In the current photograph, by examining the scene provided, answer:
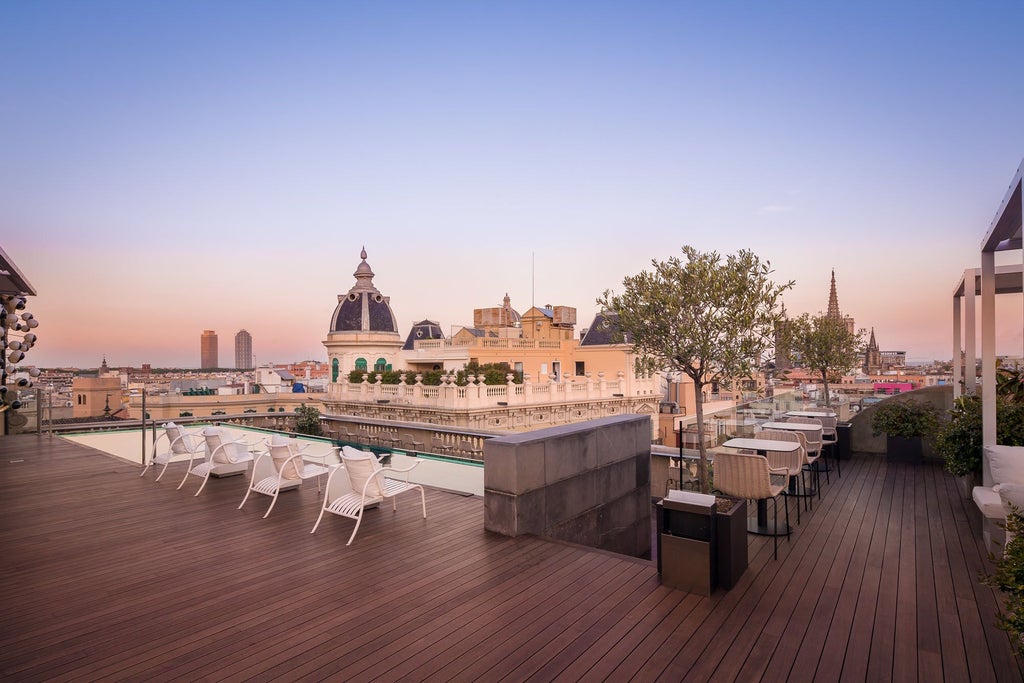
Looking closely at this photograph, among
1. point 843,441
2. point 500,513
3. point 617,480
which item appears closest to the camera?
point 500,513

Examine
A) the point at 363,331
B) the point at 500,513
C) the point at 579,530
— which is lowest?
the point at 579,530

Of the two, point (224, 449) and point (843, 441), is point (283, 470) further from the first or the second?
point (843, 441)

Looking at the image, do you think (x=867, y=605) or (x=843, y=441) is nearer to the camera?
(x=867, y=605)

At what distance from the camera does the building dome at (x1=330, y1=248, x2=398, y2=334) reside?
1448 inches

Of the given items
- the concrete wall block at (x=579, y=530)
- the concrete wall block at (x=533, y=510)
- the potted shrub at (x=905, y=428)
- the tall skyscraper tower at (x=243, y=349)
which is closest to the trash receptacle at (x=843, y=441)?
the potted shrub at (x=905, y=428)

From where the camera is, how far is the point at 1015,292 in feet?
23.3

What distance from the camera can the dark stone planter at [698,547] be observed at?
12.4ft

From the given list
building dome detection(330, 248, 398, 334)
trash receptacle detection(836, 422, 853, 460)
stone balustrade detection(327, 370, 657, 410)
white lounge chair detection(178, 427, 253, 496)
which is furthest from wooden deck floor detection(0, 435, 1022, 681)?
building dome detection(330, 248, 398, 334)

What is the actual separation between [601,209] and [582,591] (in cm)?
2588

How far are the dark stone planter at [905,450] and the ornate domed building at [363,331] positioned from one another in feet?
96.1

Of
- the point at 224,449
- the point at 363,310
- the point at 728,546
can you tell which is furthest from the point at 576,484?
the point at 363,310

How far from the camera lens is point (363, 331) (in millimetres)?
36062

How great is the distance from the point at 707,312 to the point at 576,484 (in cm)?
456

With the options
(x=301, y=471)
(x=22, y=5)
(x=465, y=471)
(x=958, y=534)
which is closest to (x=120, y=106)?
(x=22, y=5)
